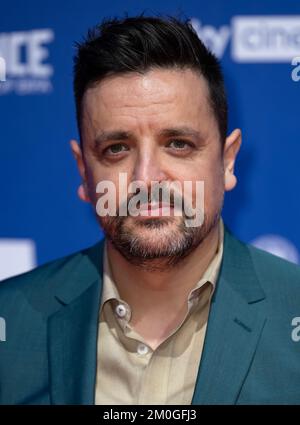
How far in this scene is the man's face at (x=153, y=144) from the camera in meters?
1.50

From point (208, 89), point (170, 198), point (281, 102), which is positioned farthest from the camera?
point (281, 102)

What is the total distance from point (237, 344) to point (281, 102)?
723mm

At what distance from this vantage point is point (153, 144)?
4.94ft

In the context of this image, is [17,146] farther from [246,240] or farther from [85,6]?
[246,240]

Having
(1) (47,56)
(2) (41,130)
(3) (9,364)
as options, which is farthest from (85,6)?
(3) (9,364)

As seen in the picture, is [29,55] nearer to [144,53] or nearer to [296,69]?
[144,53]

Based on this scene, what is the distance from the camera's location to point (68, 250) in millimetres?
1938

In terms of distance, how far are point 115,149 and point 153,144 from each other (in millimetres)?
103

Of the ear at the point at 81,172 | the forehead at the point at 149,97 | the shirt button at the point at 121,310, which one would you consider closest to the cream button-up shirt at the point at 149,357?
the shirt button at the point at 121,310

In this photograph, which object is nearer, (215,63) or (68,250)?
(215,63)

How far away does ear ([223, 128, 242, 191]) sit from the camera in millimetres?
1680

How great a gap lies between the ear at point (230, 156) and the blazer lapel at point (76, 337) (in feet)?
1.30

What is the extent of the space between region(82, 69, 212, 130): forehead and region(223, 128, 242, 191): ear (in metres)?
0.17

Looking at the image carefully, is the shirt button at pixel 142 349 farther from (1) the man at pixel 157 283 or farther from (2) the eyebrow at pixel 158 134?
(2) the eyebrow at pixel 158 134
